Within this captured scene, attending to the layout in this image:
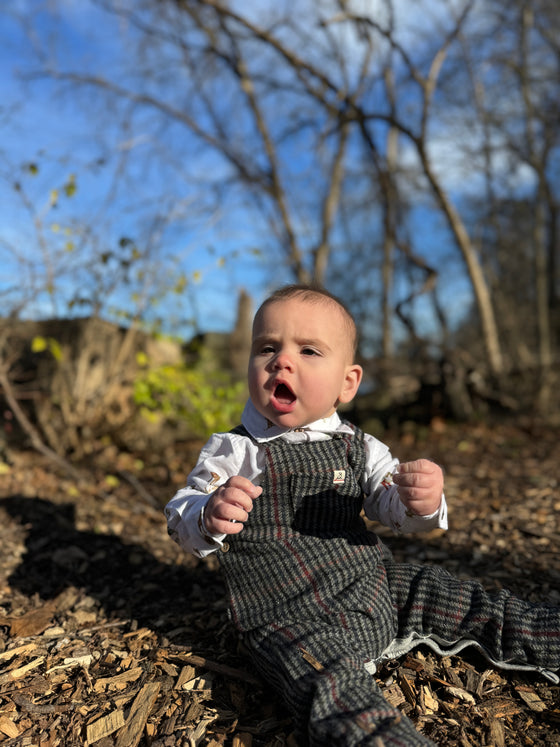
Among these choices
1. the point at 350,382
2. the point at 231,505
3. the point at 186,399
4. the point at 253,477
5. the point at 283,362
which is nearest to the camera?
the point at 231,505

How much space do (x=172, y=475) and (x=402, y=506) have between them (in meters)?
3.26

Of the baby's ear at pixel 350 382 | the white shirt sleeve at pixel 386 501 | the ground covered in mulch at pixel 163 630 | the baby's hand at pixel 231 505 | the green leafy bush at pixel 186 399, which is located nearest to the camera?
the baby's hand at pixel 231 505

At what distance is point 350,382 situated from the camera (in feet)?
6.95

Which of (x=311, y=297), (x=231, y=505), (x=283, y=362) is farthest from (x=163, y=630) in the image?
(x=311, y=297)

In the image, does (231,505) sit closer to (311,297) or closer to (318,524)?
(318,524)

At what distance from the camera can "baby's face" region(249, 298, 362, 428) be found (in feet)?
6.26

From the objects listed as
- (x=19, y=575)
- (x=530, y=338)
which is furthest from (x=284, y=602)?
(x=530, y=338)

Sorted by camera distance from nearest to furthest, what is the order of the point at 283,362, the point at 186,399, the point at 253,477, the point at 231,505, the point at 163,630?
the point at 231,505, the point at 283,362, the point at 253,477, the point at 163,630, the point at 186,399

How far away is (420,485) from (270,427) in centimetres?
54

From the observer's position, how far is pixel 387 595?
2.09m

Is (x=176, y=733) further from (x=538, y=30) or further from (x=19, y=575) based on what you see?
(x=538, y=30)

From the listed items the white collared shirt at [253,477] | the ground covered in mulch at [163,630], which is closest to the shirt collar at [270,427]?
the white collared shirt at [253,477]

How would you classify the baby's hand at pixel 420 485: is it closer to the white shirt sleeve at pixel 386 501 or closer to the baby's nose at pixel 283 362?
the white shirt sleeve at pixel 386 501

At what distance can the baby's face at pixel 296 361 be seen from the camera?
1907mm
